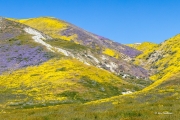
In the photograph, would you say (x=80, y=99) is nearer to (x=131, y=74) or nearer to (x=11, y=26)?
(x=131, y=74)

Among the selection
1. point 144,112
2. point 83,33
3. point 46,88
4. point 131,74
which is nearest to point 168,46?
point 131,74

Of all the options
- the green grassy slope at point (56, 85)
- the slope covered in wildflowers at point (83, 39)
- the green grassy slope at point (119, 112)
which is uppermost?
the slope covered in wildflowers at point (83, 39)

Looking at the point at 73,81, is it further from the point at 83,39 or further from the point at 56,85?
the point at 83,39

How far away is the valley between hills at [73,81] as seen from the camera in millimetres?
31344

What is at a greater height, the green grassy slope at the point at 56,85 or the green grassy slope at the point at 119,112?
the green grassy slope at the point at 56,85

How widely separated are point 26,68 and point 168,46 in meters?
80.2

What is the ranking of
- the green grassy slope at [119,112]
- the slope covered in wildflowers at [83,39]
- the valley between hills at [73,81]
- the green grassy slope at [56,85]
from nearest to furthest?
the green grassy slope at [119,112] < the valley between hills at [73,81] < the green grassy slope at [56,85] < the slope covered in wildflowers at [83,39]

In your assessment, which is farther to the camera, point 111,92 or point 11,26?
point 11,26

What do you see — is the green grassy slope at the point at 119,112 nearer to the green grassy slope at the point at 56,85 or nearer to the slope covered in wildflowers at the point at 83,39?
the green grassy slope at the point at 56,85

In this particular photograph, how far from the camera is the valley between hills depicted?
31.3 m

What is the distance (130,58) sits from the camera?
15925cm

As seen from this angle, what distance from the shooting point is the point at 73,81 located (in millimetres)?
75188

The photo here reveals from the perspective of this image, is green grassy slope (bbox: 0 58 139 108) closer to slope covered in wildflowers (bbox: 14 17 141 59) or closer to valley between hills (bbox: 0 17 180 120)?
valley between hills (bbox: 0 17 180 120)

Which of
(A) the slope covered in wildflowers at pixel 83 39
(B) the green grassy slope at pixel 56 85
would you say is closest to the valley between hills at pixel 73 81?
(B) the green grassy slope at pixel 56 85
